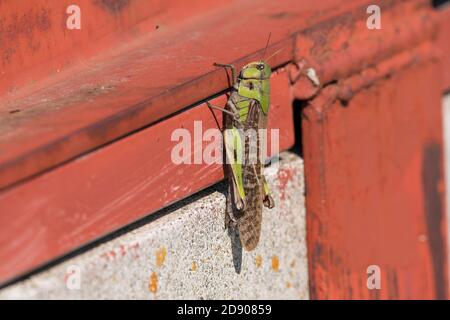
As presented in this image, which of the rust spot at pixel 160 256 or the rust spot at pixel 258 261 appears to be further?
the rust spot at pixel 258 261

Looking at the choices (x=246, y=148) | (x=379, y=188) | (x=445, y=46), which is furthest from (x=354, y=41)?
(x=445, y=46)

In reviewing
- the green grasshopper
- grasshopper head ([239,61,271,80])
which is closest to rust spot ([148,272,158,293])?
the green grasshopper

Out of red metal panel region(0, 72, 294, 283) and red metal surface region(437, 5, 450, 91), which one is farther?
red metal surface region(437, 5, 450, 91)

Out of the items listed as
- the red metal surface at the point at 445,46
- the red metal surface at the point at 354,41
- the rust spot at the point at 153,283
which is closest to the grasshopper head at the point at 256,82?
the red metal surface at the point at 354,41

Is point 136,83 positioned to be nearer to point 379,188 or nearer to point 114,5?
point 114,5

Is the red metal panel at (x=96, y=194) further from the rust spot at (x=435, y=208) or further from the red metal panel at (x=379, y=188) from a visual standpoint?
the rust spot at (x=435, y=208)

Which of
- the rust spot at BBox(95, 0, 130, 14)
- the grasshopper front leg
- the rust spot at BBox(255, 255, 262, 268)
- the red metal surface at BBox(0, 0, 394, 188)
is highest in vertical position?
the rust spot at BBox(95, 0, 130, 14)

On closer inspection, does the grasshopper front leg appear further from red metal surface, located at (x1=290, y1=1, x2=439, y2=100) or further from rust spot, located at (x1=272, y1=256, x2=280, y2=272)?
red metal surface, located at (x1=290, y1=1, x2=439, y2=100)
